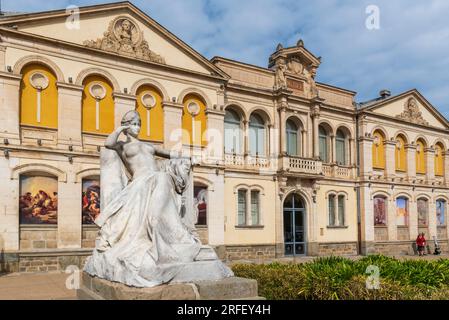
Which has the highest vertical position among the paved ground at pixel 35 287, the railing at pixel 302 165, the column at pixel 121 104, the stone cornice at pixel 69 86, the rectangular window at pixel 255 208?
the stone cornice at pixel 69 86

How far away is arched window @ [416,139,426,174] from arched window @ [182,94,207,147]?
16659mm

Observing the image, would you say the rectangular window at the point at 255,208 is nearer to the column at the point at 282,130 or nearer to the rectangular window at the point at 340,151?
the column at the point at 282,130

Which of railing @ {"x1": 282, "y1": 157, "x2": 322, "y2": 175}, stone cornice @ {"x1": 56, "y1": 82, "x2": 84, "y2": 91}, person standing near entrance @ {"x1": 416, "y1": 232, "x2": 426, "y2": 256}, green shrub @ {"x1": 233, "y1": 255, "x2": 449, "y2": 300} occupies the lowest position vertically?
person standing near entrance @ {"x1": 416, "y1": 232, "x2": 426, "y2": 256}


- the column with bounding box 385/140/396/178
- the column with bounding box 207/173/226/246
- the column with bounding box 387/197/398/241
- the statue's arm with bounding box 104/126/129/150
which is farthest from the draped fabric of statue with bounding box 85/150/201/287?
the column with bounding box 385/140/396/178

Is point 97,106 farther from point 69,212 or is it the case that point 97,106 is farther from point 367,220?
point 367,220

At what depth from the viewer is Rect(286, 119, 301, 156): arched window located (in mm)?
23484

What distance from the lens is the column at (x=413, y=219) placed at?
89.9 feet

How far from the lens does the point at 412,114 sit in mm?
28672

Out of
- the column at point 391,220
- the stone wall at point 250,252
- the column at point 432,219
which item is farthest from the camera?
the column at point 432,219

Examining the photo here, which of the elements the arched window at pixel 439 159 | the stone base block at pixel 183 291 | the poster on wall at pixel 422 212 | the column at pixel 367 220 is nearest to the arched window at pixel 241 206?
the column at pixel 367 220

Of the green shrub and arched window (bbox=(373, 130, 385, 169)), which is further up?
arched window (bbox=(373, 130, 385, 169))

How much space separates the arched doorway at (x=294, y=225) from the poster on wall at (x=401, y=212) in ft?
25.5

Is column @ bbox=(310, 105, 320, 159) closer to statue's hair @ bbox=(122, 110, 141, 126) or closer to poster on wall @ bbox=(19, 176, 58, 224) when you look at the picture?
poster on wall @ bbox=(19, 176, 58, 224)
